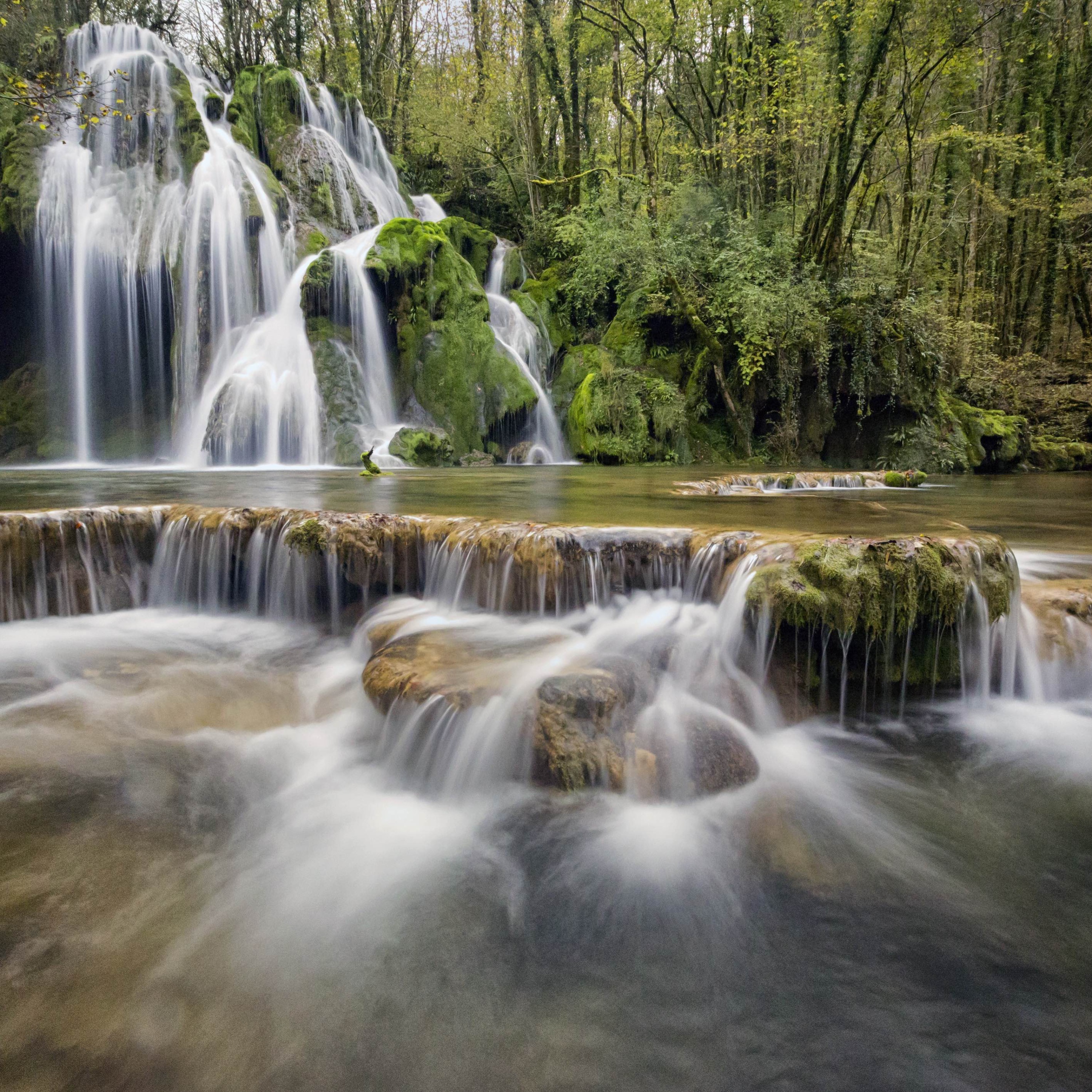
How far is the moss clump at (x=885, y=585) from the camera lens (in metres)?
3.55

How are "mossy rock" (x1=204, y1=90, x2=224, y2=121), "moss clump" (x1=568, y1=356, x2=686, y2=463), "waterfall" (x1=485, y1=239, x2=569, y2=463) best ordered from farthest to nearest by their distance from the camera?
1. "mossy rock" (x1=204, y1=90, x2=224, y2=121)
2. "waterfall" (x1=485, y1=239, x2=569, y2=463)
3. "moss clump" (x1=568, y1=356, x2=686, y2=463)

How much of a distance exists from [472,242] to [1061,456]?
15.5 meters

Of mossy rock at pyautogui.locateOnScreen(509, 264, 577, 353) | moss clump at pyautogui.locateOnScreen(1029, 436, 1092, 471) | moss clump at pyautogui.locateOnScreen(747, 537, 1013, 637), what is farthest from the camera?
mossy rock at pyautogui.locateOnScreen(509, 264, 577, 353)

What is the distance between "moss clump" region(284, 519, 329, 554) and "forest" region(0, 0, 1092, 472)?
9.01 metres

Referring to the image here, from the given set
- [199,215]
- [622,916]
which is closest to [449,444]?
[199,215]

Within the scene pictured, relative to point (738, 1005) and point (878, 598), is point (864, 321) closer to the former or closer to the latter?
point (878, 598)

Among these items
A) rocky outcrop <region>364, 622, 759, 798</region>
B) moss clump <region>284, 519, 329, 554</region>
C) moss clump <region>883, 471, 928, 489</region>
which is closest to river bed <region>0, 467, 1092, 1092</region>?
rocky outcrop <region>364, 622, 759, 798</region>

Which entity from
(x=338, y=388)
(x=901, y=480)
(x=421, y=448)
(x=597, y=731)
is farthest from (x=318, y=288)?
(x=597, y=731)

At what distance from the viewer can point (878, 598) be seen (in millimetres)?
3557

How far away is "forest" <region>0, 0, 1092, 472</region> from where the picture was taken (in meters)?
13.1

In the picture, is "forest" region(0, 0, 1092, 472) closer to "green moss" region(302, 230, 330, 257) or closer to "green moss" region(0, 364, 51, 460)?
"green moss" region(0, 364, 51, 460)

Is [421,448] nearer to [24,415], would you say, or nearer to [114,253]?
[114,253]

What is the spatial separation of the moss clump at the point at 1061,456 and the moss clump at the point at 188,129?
20.6 meters

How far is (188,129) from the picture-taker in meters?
15.9
